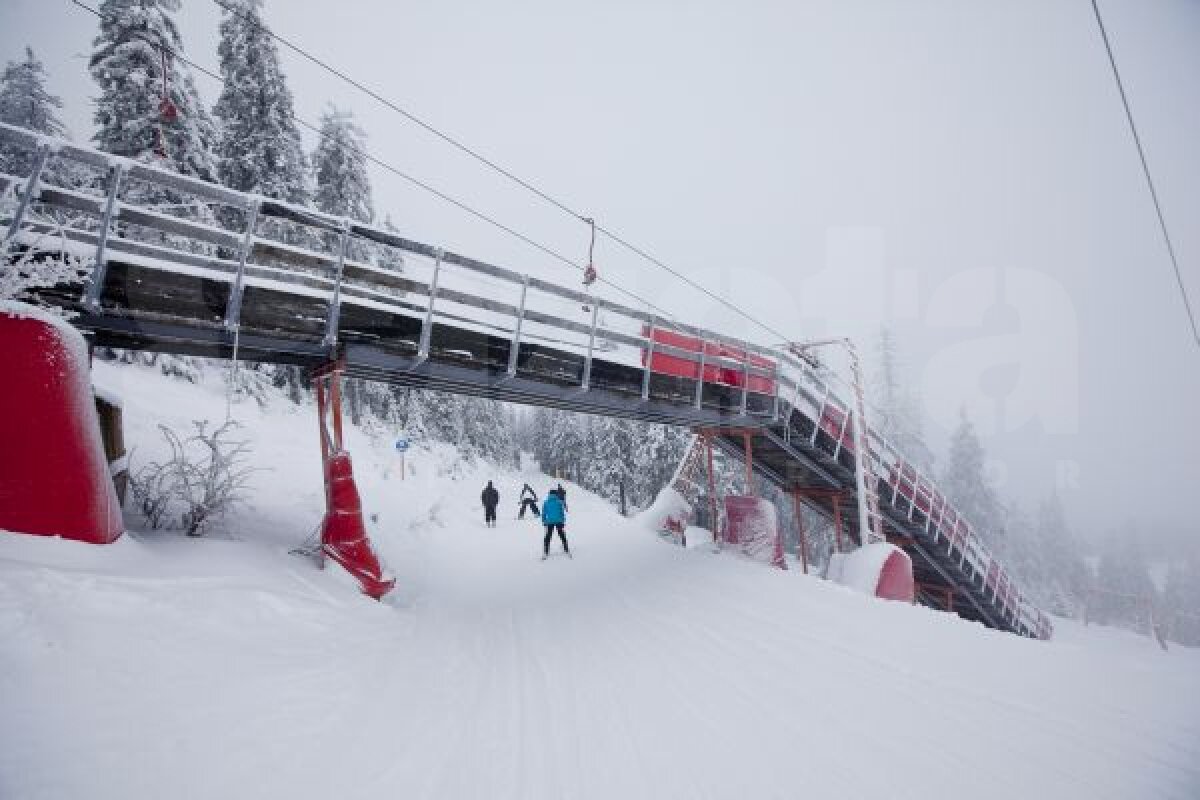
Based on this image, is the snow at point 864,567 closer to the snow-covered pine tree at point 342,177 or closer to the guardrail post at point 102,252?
the guardrail post at point 102,252

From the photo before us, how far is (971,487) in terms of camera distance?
1496 inches

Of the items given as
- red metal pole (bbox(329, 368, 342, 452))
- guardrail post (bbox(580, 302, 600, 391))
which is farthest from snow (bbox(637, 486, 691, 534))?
red metal pole (bbox(329, 368, 342, 452))

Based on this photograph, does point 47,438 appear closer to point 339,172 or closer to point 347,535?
point 347,535

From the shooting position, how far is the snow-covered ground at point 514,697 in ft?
9.75

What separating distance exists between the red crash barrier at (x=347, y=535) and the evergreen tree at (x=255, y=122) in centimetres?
1681

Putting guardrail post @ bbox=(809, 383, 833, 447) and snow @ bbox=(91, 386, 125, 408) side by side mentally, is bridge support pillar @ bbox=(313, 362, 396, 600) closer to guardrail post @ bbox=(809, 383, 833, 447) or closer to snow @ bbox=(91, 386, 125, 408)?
snow @ bbox=(91, 386, 125, 408)

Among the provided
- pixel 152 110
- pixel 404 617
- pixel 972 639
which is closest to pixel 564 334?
pixel 404 617

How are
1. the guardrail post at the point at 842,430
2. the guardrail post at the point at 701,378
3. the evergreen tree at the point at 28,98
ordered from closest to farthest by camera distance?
1. the guardrail post at the point at 701,378
2. the guardrail post at the point at 842,430
3. the evergreen tree at the point at 28,98

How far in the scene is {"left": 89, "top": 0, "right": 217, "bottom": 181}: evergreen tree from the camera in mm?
15086

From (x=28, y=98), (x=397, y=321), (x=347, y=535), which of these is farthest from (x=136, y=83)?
(x=28, y=98)

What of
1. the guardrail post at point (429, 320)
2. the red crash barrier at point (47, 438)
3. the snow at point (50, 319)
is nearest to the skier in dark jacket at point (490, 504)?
the guardrail post at point (429, 320)

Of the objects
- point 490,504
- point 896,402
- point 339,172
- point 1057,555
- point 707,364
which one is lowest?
point 1057,555

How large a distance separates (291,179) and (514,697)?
22.3 metres

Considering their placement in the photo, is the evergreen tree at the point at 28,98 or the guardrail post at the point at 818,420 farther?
the evergreen tree at the point at 28,98
